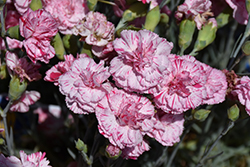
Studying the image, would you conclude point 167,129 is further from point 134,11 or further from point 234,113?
point 134,11

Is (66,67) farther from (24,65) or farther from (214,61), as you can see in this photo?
(214,61)

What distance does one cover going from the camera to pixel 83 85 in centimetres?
56

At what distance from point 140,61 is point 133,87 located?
0.05 metres

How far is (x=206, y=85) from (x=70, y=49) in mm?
325

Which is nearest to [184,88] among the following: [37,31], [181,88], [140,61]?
[181,88]

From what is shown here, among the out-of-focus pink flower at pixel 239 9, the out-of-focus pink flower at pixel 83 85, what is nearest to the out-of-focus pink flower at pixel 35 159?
the out-of-focus pink flower at pixel 83 85

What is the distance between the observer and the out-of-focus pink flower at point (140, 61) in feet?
1.76

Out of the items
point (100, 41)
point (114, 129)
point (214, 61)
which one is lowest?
point (214, 61)

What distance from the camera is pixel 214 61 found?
1.10 metres

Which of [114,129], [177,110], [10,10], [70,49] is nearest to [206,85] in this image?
[177,110]

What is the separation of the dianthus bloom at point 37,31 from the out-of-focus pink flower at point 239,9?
Answer: 442 millimetres

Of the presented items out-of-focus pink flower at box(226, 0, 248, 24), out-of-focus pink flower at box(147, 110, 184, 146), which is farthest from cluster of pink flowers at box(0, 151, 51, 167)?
out-of-focus pink flower at box(226, 0, 248, 24)

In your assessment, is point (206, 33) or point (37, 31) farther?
point (206, 33)

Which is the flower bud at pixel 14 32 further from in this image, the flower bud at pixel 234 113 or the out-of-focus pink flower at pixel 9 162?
the flower bud at pixel 234 113
